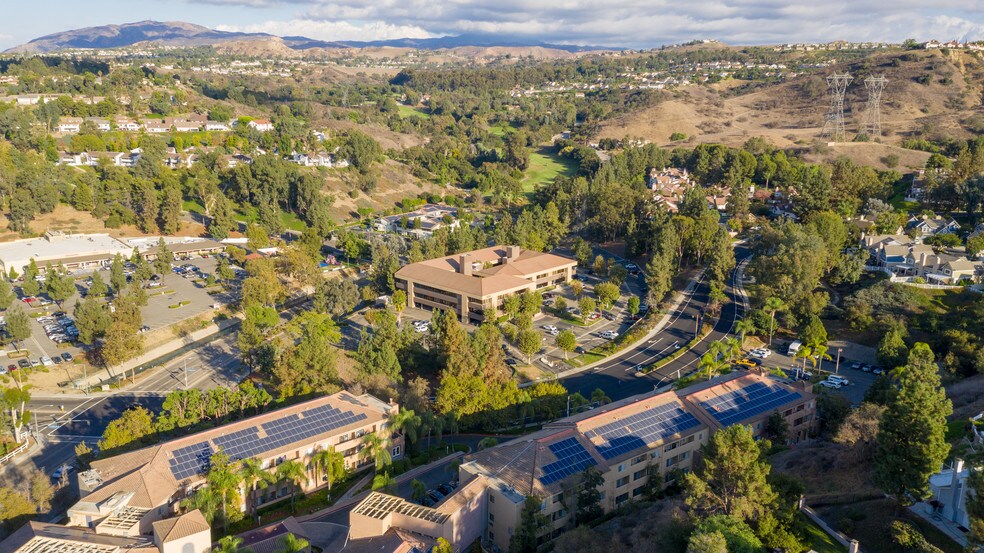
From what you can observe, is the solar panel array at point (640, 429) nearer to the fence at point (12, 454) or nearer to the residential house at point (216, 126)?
the fence at point (12, 454)

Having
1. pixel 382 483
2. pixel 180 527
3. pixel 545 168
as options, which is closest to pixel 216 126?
pixel 545 168

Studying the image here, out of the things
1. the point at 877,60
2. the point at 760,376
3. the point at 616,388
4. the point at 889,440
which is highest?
the point at 877,60

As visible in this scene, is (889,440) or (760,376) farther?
(760,376)

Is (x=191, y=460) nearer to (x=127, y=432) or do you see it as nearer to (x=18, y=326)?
(x=127, y=432)

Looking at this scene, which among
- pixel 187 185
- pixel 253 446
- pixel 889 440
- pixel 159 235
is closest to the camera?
pixel 889 440

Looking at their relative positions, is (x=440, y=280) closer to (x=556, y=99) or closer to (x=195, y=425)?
(x=195, y=425)

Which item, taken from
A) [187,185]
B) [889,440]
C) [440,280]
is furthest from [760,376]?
[187,185]
